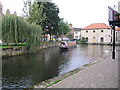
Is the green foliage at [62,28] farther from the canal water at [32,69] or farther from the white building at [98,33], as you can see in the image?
the canal water at [32,69]

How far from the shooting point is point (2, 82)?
22.5ft

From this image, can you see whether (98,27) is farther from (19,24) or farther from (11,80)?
(11,80)

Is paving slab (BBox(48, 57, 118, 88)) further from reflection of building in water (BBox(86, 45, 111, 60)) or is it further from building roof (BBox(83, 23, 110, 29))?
building roof (BBox(83, 23, 110, 29))

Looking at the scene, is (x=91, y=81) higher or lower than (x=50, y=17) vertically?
lower

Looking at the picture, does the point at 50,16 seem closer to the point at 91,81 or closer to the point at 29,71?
the point at 29,71

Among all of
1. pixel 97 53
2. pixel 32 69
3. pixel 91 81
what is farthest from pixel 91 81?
pixel 97 53

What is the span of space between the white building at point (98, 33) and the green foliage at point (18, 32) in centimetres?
3785

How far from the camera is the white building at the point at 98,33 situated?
51719 millimetres

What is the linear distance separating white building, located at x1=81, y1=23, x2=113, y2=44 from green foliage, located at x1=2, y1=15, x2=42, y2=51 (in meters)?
37.8

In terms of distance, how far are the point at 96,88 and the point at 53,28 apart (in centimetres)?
3451

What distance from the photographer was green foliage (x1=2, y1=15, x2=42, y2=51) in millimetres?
16859

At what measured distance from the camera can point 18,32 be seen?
18.0 metres

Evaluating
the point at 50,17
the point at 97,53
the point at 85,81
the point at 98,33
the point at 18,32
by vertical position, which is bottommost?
the point at 97,53

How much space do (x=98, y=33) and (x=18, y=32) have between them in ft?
138
